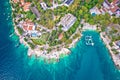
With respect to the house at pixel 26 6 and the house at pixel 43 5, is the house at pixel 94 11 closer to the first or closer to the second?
the house at pixel 43 5

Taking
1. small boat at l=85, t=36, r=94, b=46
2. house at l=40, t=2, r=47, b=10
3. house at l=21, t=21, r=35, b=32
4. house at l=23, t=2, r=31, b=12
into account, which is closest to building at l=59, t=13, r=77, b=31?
small boat at l=85, t=36, r=94, b=46

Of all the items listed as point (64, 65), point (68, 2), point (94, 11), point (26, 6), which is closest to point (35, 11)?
point (26, 6)

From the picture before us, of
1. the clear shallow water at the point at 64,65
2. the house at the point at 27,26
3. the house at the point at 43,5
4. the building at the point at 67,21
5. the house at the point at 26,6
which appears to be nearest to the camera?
the clear shallow water at the point at 64,65

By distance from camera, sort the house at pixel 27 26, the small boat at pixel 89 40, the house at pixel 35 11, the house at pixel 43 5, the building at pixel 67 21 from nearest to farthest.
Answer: the small boat at pixel 89 40 < the building at pixel 67 21 < the house at pixel 27 26 < the house at pixel 35 11 < the house at pixel 43 5

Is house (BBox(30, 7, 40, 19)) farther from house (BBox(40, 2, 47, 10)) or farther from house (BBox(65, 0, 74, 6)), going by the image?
house (BBox(65, 0, 74, 6))

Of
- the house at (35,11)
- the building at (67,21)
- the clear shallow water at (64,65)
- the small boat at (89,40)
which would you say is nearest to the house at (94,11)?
the building at (67,21)

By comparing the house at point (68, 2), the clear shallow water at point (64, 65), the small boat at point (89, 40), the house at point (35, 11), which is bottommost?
the clear shallow water at point (64, 65)

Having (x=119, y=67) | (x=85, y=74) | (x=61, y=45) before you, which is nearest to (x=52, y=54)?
(x=61, y=45)

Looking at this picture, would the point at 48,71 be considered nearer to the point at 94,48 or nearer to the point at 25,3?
the point at 94,48

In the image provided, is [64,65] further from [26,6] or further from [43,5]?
[26,6]
